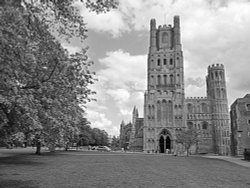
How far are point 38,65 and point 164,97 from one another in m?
73.6

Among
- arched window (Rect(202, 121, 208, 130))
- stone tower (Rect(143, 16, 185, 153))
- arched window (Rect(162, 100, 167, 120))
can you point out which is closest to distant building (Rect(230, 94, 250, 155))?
stone tower (Rect(143, 16, 185, 153))

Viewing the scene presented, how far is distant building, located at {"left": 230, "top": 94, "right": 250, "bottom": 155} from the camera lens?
49.1 m

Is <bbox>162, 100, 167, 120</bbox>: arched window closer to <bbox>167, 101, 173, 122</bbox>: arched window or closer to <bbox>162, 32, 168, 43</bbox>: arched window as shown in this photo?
<bbox>167, 101, 173, 122</bbox>: arched window

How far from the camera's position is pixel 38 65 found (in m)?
8.99

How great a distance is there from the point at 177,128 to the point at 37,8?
73.5m

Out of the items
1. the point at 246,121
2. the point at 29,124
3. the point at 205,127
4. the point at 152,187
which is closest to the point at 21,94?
the point at 29,124

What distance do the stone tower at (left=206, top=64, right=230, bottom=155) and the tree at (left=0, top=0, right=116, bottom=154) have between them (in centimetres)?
9023

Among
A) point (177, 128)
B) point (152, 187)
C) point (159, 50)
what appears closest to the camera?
point (152, 187)

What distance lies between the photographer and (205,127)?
313 feet

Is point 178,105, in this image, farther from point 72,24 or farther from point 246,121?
point 72,24

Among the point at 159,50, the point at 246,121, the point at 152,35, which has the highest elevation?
the point at 152,35

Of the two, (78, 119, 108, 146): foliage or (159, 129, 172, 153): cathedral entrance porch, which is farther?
(159, 129, 172, 153): cathedral entrance porch

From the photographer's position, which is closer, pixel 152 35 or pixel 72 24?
pixel 72 24

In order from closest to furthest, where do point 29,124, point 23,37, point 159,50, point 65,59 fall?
point 23,37 → point 65,59 → point 29,124 → point 159,50
